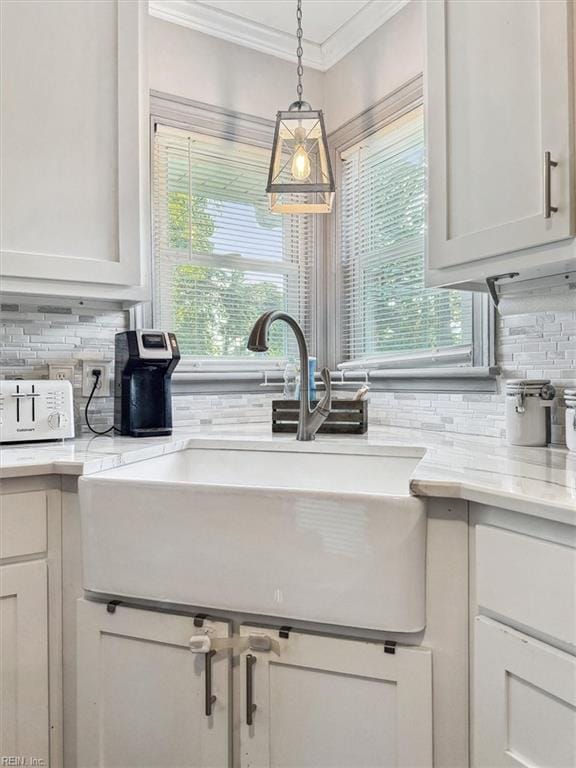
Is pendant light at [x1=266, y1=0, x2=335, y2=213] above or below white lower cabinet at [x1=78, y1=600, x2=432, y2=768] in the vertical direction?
above

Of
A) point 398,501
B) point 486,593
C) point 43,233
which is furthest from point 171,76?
point 486,593

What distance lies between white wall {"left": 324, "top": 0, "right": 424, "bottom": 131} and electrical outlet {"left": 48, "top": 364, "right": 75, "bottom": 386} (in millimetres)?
1483

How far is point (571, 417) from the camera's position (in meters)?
1.28

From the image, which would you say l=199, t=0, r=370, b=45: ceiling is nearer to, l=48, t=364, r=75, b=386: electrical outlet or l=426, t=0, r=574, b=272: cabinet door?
l=426, t=0, r=574, b=272: cabinet door

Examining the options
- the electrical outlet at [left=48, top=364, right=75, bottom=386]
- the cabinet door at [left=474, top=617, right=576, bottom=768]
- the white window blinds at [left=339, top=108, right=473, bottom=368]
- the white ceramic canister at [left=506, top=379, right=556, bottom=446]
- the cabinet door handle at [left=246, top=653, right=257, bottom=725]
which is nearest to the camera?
the cabinet door at [left=474, top=617, right=576, bottom=768]

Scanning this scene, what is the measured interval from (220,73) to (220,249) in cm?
68

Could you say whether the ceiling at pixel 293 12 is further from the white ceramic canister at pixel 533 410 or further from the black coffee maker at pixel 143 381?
the white ceramic canister at pixel 533 410

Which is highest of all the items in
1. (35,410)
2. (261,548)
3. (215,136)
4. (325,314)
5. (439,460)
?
(215,136)

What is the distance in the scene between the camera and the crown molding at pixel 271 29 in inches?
79.2

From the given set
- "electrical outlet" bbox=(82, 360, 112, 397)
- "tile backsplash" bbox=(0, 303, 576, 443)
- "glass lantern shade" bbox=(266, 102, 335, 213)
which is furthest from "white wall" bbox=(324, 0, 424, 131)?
"electrical outlet" bbox=(82, 360, 112, 397)

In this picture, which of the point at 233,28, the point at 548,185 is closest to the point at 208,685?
the point at 548,185

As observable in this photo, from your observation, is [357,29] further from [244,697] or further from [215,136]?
[244,697]

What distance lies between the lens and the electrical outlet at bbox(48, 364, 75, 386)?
1733 millimetres

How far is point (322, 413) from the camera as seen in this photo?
5.27 feet
